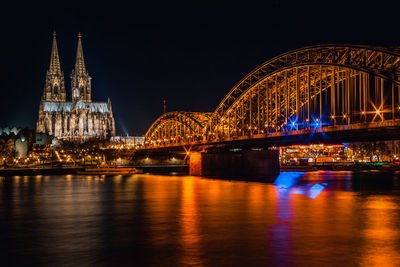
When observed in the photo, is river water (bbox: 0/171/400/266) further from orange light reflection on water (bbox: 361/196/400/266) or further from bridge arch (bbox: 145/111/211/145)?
bridge arch (bbox: 145/111/211/145)

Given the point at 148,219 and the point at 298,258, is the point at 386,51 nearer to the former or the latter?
the point at 148,219

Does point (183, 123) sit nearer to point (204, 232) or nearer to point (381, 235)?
point (204, 232)

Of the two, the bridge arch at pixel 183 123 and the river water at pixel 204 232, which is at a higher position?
the bridge arch at pixel 183 123

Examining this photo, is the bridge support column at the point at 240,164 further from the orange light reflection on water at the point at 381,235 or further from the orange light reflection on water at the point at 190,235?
the orange light reflection on water at the point at 381,235

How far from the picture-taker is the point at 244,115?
3381 inches

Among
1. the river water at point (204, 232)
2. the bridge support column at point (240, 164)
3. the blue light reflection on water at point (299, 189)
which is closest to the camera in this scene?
the river water at point (204, 232)

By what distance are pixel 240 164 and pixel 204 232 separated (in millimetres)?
57826

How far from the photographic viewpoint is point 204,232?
81.0ft

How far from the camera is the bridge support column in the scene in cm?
8094

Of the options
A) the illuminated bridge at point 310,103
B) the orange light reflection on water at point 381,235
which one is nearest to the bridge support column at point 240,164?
the illuminated bridge at point 310,103

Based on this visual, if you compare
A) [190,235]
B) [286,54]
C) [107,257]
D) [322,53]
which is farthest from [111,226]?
[286,54]

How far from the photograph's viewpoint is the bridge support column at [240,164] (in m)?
80.9

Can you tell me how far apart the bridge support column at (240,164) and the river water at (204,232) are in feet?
126

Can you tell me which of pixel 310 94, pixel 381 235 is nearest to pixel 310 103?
pixel 310 94
